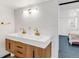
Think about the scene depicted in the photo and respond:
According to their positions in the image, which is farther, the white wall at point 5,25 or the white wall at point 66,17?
the white wall at point 66,17

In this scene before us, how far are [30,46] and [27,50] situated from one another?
0.16 m

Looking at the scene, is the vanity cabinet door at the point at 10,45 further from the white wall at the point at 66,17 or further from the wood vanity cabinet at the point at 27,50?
the white wall at the point at 66,17

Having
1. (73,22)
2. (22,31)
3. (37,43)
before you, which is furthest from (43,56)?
(73,22)

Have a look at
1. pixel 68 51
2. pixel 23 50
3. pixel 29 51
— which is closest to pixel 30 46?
pixel 29 51

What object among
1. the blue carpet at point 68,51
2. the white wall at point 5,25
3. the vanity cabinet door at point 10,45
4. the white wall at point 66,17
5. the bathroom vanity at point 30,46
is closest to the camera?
the bathroom vanity at point 30,46

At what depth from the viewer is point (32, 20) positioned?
2.70 metres

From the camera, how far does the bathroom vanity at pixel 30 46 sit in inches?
73.9

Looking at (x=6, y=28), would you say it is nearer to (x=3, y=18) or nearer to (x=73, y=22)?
(x=3, y=18)

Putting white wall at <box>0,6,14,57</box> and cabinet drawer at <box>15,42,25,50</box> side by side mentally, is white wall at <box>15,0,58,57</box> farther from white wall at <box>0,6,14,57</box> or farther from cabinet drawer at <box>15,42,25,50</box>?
white wall at <box>0,6,14,57</box>

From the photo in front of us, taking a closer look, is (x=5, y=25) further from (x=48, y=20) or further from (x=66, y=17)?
(x=66, y=17)

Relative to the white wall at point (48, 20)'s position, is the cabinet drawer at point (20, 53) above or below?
below

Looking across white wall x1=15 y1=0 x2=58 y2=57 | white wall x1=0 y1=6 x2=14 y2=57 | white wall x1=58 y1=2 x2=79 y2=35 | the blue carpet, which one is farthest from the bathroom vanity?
white wall x1=58 y1=2 x2=79 y2=35

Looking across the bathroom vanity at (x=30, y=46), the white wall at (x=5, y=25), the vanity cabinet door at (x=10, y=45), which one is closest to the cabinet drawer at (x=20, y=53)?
the bathroom vanity at (x=30, y=46)

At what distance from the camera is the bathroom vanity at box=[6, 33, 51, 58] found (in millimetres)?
1877
